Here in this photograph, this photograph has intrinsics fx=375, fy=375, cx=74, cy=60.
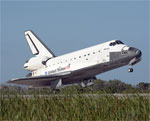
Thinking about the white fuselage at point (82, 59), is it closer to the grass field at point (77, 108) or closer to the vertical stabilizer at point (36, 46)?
the vertical stabilizer at point (36, 46)

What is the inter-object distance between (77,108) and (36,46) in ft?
82.7

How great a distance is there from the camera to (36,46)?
127 ft

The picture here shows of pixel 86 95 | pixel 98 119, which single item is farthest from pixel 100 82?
pixel 98 119

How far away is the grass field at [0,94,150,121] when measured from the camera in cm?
1340

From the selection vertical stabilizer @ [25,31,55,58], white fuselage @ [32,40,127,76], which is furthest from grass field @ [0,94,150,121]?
vertical stabilizer @ [25,31,55,58]

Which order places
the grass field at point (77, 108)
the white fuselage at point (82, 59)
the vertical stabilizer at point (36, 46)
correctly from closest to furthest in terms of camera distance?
the grass field at point (77, 108)
the white fuselage at point (82, 59)
the vertical stabilizer at point (36, 46)

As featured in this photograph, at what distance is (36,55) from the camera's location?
38.2 m

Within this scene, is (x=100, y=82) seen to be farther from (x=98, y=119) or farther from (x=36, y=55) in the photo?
(x=98, y=119)

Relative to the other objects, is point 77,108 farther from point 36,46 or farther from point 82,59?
point 36,46

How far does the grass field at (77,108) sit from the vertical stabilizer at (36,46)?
71.5ft

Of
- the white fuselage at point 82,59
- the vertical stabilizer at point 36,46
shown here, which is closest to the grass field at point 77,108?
the white fuselage at point 82,59

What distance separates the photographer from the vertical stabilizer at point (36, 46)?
37.6m

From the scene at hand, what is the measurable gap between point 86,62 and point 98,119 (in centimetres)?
1604

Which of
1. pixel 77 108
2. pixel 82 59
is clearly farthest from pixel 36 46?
pixel 77 108
